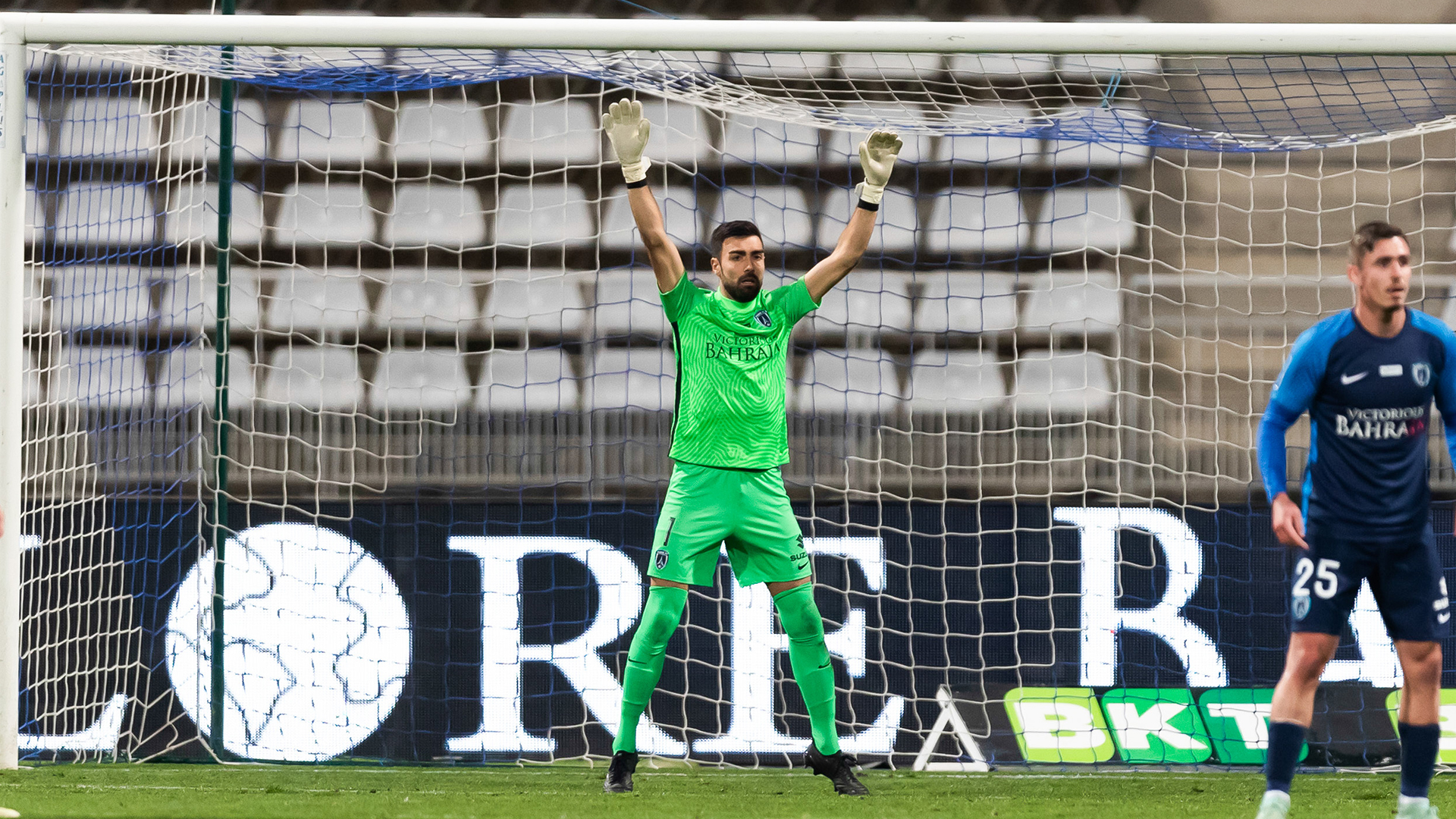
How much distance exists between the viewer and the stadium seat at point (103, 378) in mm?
5535

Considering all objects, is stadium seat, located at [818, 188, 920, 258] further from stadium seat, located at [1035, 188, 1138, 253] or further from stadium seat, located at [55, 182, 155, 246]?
stadium seat, located at [55, 182, 155, 246]

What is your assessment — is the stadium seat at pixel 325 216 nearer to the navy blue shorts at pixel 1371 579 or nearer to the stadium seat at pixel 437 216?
the stadium seat at pixel 437 216

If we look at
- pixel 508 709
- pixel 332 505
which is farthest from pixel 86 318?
pixel 508 709

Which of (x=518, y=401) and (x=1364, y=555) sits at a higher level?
(x=518, y=401)

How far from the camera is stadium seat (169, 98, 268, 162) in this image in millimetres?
6184

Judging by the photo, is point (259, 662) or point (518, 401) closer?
point (259, 662)

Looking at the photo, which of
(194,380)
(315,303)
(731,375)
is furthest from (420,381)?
(731,375)

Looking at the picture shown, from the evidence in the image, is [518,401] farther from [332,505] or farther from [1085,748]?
[1085,748]

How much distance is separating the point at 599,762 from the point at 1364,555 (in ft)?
9.22

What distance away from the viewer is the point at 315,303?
22.1ft

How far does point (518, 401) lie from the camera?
21.2 ft

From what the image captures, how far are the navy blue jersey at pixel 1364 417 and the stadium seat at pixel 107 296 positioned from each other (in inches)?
185

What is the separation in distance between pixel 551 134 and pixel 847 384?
6.88ft

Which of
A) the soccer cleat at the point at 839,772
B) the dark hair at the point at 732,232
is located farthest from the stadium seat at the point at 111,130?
the soccer cleat at the point at 839,772
